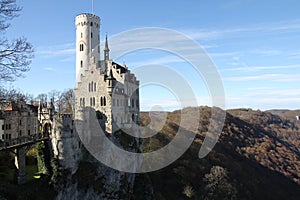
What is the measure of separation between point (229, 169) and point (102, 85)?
2642 inches

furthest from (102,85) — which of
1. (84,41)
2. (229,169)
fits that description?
(229,169)

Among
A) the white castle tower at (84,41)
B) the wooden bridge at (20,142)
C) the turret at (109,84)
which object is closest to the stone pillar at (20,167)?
the wooden bridge at (20,142)

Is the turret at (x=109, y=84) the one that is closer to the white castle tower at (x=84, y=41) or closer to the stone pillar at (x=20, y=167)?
the white castle tower at (x=84, y=41)

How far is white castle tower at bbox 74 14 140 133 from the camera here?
43406 mm

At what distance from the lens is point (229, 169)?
9538cm

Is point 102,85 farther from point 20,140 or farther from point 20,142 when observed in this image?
point 20,142

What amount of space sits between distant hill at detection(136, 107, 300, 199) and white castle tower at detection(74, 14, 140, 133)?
13.4m

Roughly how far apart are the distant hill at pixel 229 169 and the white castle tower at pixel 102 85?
44.1ft

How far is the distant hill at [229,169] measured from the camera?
→ 70.6 metres

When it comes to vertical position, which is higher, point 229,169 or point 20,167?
point 20,167

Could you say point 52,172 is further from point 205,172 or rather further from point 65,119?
point 205,172

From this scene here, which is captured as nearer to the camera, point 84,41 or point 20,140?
point 20,140

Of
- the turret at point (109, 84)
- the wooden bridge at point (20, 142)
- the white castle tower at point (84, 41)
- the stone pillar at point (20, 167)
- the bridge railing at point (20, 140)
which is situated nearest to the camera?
the wooden bridge at point (20, 142)

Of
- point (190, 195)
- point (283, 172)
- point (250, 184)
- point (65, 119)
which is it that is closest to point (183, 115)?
point (283, 172)
